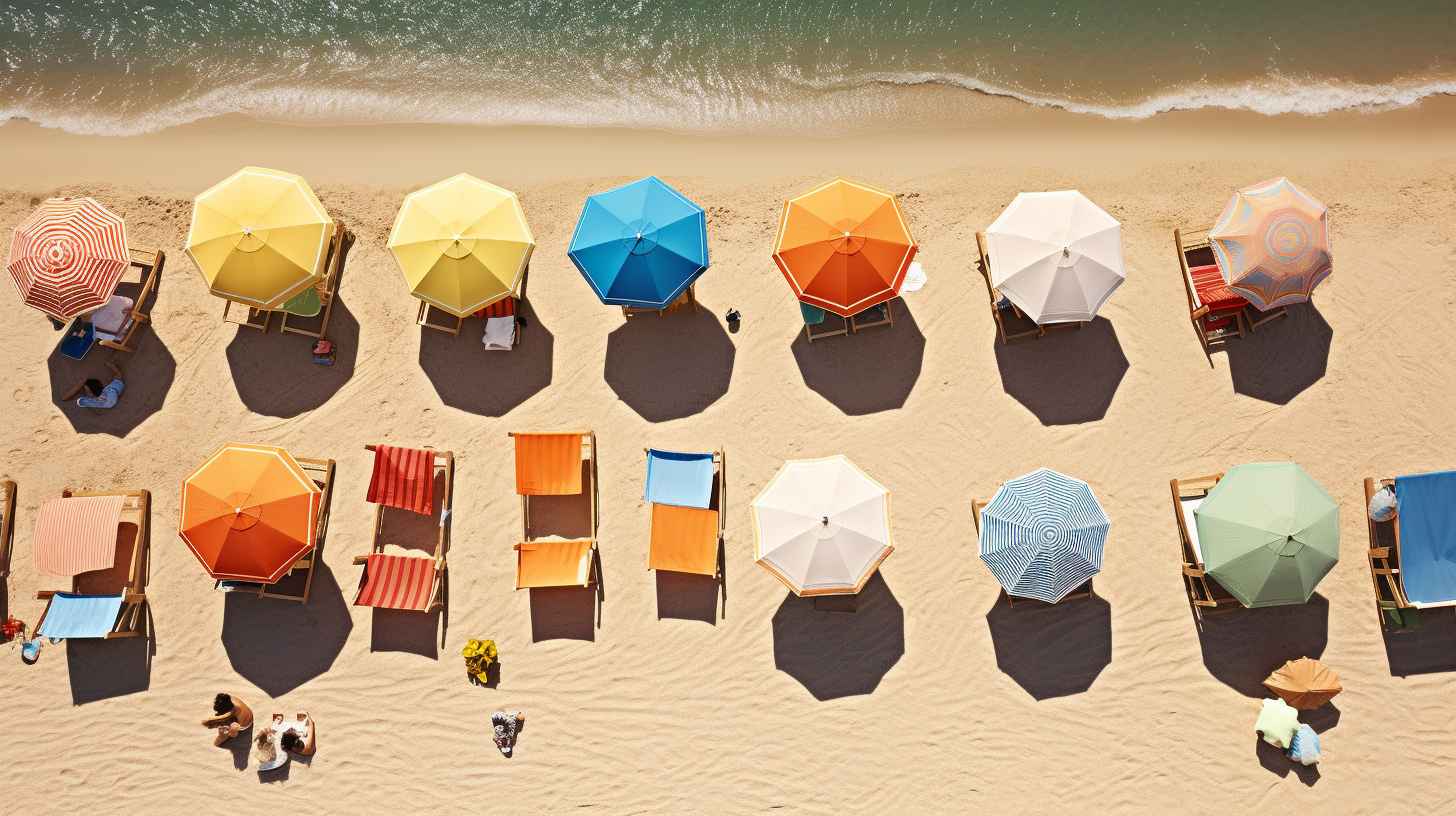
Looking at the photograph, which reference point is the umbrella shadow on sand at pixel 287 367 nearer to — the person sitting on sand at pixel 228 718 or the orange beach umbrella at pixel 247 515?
the orange beach umbrella at pixel 247 515

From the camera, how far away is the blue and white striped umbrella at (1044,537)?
10.7m

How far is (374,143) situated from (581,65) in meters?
3.44

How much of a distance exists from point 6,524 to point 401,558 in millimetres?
5642

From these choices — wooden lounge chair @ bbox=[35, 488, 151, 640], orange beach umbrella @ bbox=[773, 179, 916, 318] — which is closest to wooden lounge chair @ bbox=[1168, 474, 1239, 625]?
orange beach umbrella @ bbox=[773, 179, 916, 318]

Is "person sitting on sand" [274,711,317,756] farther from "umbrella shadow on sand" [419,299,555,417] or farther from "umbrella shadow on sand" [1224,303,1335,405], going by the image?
"umbrella shadow on sand" [1224,303,1335,405]

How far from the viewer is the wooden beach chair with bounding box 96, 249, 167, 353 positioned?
12180mm

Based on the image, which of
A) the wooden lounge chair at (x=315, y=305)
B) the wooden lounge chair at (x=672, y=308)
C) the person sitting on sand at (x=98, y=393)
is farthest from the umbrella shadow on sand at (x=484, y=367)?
the person sitting on sand at (x=98, y=393)

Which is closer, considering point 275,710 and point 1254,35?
point 275,710

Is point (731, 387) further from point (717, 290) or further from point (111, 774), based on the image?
point (111, 774)

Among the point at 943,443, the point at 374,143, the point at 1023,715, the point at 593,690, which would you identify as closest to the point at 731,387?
the point at 943,443

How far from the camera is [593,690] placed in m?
11.7

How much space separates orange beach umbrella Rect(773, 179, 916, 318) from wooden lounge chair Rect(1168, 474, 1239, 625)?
480 cm

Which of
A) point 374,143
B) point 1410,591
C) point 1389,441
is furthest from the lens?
point 374,143

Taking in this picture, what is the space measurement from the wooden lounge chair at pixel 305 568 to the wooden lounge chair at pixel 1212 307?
12165 millimetres
